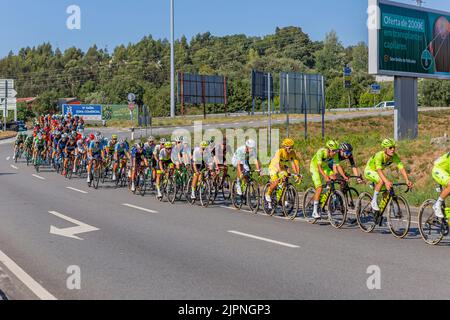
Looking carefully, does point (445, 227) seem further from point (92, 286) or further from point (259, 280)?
point (92, 286)

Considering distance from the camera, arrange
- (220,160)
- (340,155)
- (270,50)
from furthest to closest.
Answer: (270,50) < (220,160) < (340,155)

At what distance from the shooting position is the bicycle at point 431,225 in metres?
9.35

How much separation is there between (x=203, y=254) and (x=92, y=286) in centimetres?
233

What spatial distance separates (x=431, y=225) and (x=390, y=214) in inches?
33.5

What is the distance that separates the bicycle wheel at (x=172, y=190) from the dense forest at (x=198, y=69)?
5633cm

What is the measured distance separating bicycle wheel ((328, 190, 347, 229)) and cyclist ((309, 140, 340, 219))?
31 cm

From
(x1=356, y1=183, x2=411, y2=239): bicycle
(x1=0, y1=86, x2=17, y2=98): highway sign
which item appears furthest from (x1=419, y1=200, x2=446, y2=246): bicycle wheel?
(x1=0, y1=86, x2=17, y2=98): highway sign

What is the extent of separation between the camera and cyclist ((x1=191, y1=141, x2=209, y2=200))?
14.8 m

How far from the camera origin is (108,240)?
10.0 metres

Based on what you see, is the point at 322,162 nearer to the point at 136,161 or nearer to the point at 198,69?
the point at 136,161

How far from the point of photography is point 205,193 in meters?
14.9

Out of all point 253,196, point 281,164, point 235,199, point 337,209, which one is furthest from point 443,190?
point 235,199

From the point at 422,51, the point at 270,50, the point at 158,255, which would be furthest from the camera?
the point at 270,50
